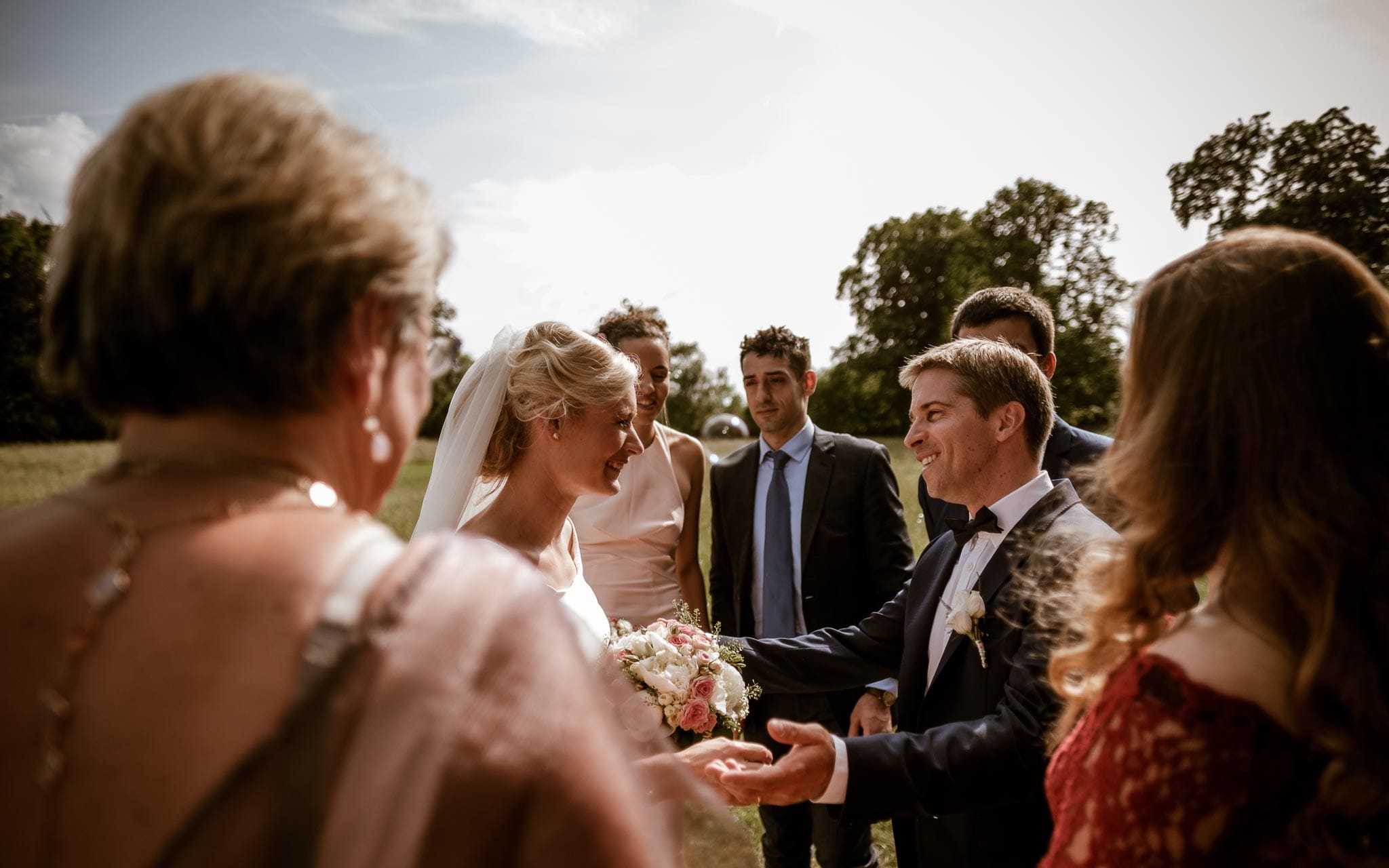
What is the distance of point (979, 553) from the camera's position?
3408 millimetres

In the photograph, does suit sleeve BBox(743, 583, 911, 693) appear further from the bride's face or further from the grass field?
the bride's face

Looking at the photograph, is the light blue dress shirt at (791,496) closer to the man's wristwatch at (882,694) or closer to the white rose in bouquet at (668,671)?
the man's wristwatch at (882,694)

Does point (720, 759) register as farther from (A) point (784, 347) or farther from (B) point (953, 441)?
(A) point (784, 347)

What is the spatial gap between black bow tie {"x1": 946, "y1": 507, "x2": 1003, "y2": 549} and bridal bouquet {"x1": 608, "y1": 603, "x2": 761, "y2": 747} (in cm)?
116

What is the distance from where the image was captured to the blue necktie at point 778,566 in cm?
568

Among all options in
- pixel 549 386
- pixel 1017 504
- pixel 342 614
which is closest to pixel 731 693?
pixel 1017 504

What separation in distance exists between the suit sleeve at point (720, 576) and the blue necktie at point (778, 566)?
41 cm

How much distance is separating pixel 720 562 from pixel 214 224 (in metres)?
5.43

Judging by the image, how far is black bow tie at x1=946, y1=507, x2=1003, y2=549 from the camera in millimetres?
3355

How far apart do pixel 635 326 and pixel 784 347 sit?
1.22 meters

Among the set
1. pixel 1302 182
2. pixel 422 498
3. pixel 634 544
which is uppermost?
pixel 1302 182

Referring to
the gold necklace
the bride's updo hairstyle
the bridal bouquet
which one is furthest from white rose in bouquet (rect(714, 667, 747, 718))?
the gold necklace

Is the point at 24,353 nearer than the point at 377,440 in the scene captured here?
No

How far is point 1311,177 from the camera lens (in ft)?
42.7
